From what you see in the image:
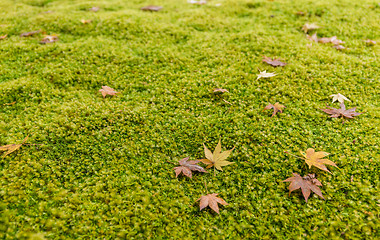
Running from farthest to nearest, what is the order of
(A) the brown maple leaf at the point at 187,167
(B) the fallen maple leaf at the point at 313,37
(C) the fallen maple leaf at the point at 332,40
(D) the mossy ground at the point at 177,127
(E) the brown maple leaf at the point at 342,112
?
(B) the fallen maple leaf at the point at 313,37, (C) the fallen maple leaf at the point at 332,40, (E) the brown maple leaf at the point at 342,112, (A) the brown maple leaf at the point at 187,167, (D) the mossy ground at the point at 177,127

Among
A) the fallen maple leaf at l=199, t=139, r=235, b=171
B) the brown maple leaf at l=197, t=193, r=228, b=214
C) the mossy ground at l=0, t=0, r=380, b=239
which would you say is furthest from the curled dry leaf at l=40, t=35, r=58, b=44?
the brown maple leaf at l=197, t=193, r=228, b=214

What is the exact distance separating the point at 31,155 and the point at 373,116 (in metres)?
5.84

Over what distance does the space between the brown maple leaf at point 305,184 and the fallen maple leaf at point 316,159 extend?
19 centimetres

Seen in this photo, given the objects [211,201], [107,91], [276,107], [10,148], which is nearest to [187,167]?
[211,201]

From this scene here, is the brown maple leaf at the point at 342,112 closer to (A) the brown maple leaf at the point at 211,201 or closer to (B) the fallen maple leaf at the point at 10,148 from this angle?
(A) the brown maple leaf at the point at 211,201

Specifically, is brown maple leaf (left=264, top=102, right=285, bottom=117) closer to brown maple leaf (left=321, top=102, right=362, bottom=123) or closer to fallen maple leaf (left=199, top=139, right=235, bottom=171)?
brown maple leaf (left=321, top=102, right=362, bottom=123)

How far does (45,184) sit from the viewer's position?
9.95ft

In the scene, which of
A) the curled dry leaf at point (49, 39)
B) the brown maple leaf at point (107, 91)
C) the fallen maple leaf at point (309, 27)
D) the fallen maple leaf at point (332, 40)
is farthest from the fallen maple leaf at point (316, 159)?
the curled dry leaf at point (49, 39)

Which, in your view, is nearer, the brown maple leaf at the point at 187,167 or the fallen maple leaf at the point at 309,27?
the brown maple leaf at the point at 187,167

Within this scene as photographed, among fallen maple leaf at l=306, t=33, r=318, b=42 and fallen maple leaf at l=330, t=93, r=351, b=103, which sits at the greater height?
fallen maple leaf at l=306, t=33, r=318, b=42

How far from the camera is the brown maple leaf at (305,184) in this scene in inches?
114

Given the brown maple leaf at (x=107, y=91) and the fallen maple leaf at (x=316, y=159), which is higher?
the brown maple leaf at (x=107, y=91)

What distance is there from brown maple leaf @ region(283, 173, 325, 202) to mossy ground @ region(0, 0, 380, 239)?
4.8 inches

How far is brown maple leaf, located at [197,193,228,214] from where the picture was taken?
9.30ft
